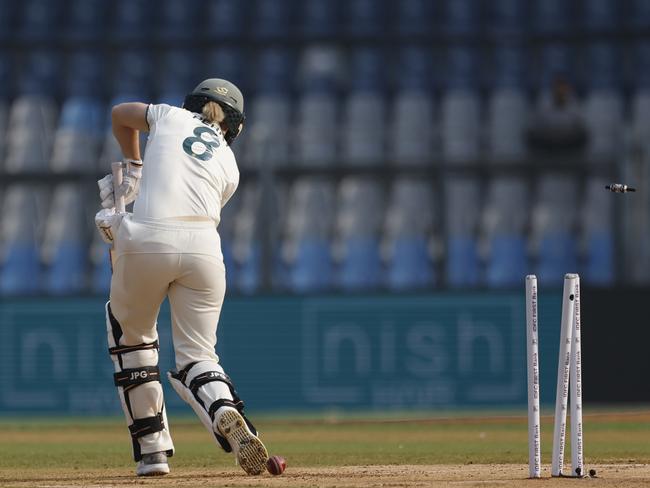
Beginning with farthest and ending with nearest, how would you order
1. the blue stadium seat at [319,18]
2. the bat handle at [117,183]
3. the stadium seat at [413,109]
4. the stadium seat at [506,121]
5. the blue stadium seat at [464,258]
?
the blue stadium seat at [319,18], the stadium seat at [413,109], the stadium seat at [506,121], the blue stadium seat at [464,258], the bat handle at [117,183]

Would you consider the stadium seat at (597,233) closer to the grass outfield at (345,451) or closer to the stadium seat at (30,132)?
the grass outfield at (345,451)

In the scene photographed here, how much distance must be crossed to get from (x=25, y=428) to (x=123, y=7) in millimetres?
9843

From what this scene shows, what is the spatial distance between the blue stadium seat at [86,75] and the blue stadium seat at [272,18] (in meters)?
2.44

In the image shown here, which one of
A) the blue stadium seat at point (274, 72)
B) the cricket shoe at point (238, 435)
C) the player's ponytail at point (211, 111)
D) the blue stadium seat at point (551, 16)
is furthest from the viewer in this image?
the blue stadium seat at point (551, 16)

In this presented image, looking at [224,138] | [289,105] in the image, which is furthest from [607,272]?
[224,138]

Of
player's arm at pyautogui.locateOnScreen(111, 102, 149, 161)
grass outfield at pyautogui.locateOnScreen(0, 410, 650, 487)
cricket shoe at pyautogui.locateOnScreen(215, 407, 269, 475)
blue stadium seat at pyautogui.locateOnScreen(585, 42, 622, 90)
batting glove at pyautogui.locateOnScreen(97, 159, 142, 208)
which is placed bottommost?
grass outfield at pyautogui.locateOnScreen(0, 410, 650, 487)

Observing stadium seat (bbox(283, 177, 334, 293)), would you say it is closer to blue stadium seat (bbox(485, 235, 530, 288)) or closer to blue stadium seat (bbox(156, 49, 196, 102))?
blue stadium seat (bbox(485, 235, 530, 288))

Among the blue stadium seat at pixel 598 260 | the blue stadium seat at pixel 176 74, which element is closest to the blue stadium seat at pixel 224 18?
the blue stadium seat at pixel 176 74

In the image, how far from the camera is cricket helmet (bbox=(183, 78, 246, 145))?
281 inches

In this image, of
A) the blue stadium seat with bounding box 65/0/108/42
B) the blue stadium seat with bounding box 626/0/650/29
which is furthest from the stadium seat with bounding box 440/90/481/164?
the blue stadium seat with bounding box 65/0/108/42

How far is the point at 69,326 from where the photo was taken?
16.2 meters

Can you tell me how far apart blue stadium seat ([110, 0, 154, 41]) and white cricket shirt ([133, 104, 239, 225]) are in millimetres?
14543

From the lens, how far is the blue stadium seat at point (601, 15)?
2055cm

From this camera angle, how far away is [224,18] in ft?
70.2
